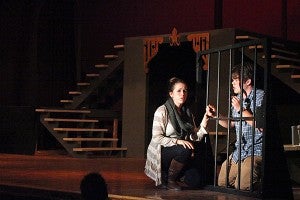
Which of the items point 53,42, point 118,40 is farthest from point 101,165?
point 53,42

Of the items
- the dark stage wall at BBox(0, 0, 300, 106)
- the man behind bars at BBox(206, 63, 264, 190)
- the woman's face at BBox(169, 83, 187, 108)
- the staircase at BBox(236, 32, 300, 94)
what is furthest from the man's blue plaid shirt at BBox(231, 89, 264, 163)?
the dark stage wall at BBox(0, 0, 300, 106)

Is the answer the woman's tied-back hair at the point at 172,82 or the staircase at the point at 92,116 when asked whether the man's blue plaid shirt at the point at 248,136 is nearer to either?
the woman's tied-back hair at the point at 172,82

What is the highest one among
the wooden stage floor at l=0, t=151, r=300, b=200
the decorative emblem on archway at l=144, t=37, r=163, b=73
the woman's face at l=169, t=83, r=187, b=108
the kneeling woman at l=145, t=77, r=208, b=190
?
the decorative emblem on archway at l=144, t=37, r=163, b=73

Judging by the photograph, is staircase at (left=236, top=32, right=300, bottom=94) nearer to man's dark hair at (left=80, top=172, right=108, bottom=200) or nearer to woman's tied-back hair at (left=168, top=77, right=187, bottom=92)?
woman's tied-back hair at (left=168, top=77, right=187, bottom=92)

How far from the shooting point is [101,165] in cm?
905

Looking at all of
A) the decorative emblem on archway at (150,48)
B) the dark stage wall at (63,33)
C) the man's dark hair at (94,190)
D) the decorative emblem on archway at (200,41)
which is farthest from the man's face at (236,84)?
the dark stage wall at (63,33)

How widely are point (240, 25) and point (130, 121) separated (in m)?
2.48

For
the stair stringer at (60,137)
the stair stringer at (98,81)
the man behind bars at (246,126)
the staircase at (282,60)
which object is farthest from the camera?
the stair stringer at (98,81)

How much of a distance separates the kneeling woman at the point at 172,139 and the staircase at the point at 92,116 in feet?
16.9

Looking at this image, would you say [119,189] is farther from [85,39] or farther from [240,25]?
[85,39]

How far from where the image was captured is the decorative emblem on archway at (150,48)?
11094 millimetres

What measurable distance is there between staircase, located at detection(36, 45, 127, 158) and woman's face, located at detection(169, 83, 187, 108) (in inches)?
204

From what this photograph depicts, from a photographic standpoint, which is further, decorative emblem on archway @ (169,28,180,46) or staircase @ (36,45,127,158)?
staircase @ (36,45,127,158)

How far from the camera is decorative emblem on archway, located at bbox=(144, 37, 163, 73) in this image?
11.1 metres
